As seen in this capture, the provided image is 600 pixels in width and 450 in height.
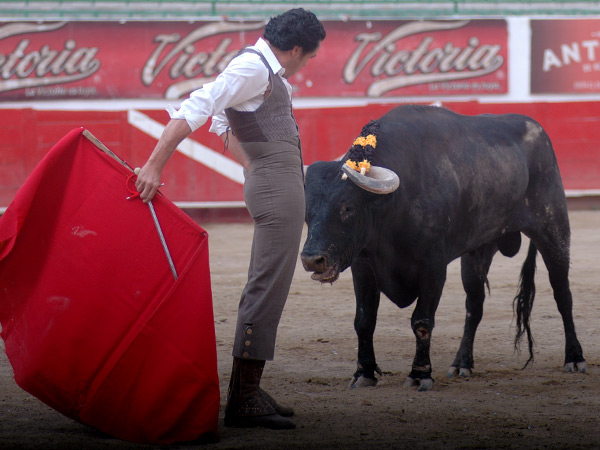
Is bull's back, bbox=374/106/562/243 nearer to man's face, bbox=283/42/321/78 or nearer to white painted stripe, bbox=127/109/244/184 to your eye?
man's face, bbox=283/42/321/78

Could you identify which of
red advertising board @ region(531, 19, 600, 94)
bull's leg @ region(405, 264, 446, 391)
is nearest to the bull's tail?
bull's leg @ region(405, 264, 446, 391)

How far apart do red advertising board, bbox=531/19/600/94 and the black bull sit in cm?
718

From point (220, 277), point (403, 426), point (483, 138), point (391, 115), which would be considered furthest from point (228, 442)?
point (220, 277)

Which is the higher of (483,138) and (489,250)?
(483,138)

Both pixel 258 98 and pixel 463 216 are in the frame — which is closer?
pixel 258 98

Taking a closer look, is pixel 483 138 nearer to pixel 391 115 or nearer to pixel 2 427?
pixel 391 115

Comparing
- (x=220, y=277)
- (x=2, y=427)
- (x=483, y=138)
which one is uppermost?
(x=483, y=138)

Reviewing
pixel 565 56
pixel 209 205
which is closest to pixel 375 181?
pixel 209 205

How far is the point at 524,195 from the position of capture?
14.5 ft

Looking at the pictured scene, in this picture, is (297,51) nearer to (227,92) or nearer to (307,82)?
(227,92)

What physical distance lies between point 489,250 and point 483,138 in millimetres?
607

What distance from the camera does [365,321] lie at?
153 inches

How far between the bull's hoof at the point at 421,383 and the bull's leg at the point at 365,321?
14 centimetres

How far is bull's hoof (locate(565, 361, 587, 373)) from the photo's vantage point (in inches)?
162
